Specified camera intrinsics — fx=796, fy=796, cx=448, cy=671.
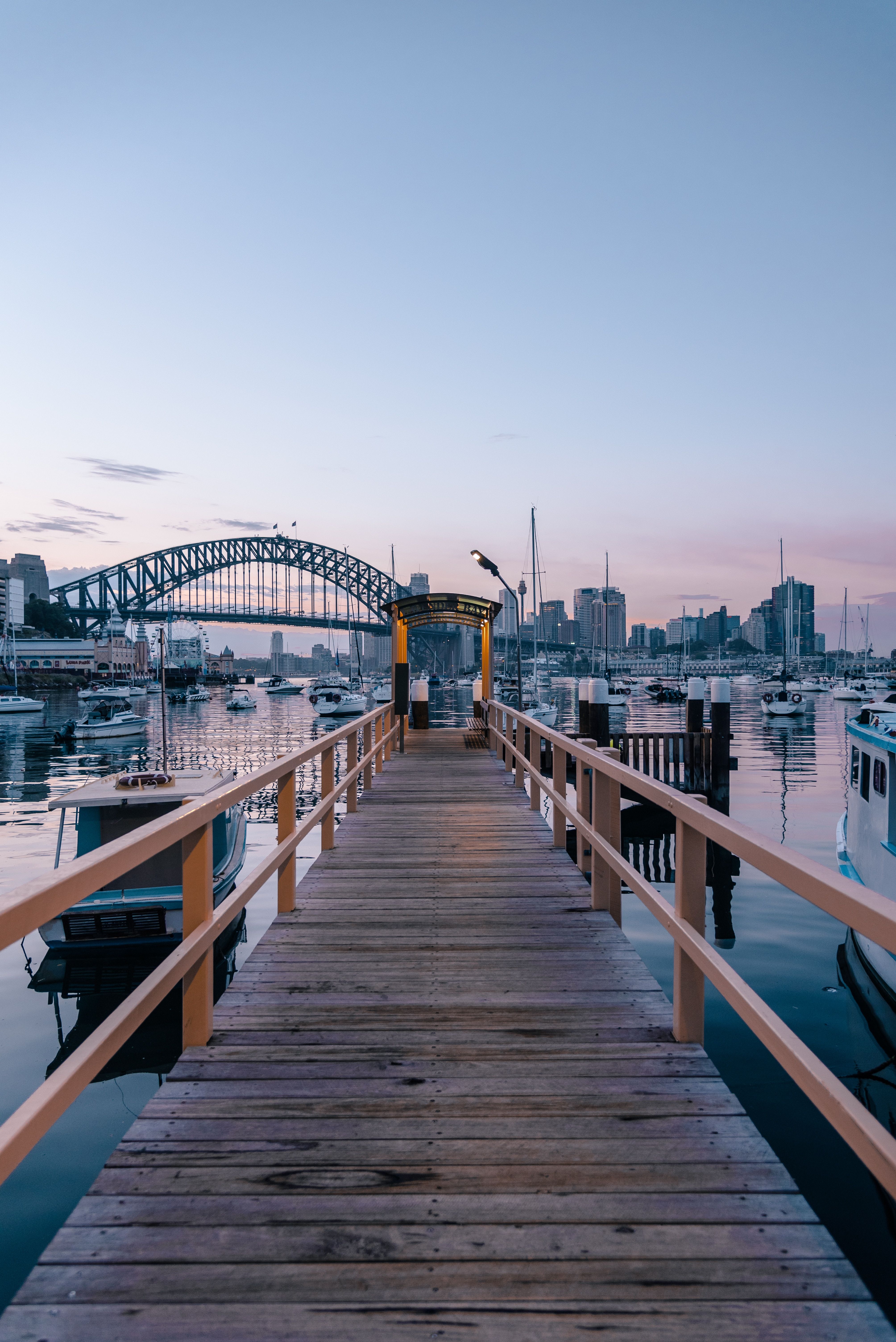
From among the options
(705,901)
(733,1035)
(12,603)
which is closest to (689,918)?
(705,901)

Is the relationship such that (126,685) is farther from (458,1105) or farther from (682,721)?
(458,1105)

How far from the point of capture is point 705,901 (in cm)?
425

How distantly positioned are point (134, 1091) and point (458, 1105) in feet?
18.4

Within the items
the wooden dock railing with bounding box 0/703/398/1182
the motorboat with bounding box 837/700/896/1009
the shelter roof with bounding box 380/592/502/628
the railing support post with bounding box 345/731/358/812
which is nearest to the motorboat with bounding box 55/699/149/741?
the shelter roof with bounding box 380/592/502/628

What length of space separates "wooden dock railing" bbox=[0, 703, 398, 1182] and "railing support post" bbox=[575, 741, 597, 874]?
206 centimetres

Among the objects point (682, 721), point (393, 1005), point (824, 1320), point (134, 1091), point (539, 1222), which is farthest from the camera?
point (682, 721)

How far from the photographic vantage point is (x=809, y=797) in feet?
84.8

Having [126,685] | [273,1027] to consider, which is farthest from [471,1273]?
[126,685]

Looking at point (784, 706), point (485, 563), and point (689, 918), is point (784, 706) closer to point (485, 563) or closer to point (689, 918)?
point (485, 563)

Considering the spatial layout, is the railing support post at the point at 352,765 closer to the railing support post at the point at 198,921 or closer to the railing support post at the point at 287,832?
the railing support post at the point at 287,832

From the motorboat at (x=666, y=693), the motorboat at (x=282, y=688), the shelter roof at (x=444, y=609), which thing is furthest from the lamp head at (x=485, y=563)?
the motorboat at (x=282, y=688)

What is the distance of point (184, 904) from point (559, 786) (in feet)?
13.8

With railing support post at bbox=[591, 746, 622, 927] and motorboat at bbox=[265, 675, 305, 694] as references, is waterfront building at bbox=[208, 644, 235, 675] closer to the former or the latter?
motorboat at bbox=[265, 675, 305, 694]

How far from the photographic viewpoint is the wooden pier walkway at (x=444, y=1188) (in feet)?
6.93
